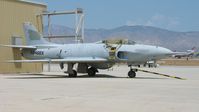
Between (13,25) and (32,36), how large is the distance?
3.17m

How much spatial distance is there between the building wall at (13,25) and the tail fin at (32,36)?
2022 millimetres

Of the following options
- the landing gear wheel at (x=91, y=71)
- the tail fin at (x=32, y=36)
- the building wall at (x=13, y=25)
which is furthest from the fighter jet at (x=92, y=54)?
the building wall at (x=13, y=25)

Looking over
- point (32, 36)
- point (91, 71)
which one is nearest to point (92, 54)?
point (91, 71)

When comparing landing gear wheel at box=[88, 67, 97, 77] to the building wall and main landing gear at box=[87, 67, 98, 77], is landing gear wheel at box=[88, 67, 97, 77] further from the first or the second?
the building wall

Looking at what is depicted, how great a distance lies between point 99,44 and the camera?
26.8 meters

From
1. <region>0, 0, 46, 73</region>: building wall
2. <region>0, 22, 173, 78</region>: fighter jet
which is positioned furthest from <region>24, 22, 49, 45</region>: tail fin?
<region>0, 0, 46, 73</region>: building wall

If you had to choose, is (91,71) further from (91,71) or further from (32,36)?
(32,36)

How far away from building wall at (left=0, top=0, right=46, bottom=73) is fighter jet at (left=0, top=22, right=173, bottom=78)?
2431 millimetres

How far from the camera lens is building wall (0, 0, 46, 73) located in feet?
105
